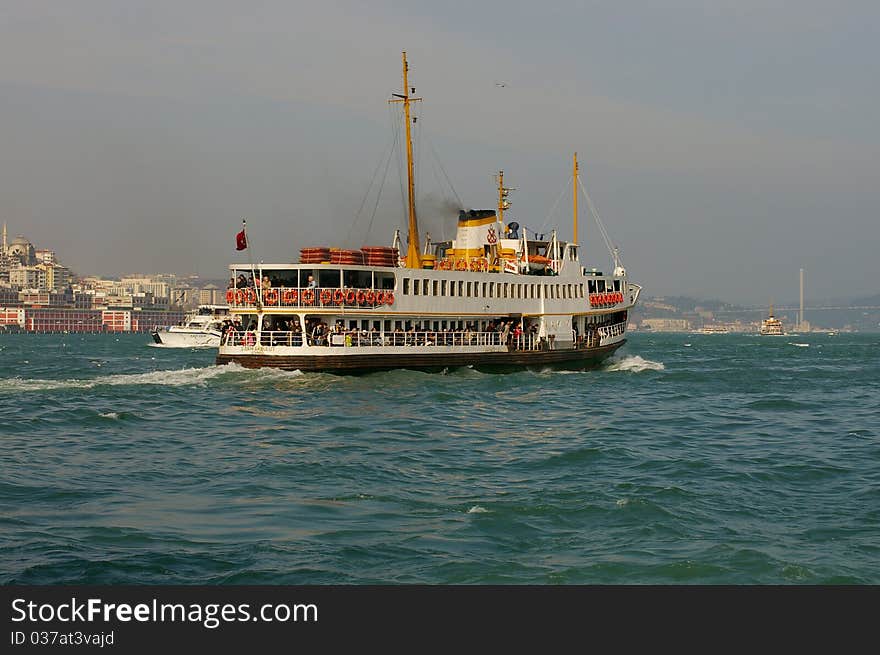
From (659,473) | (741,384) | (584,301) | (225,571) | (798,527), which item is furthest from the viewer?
(584,301)

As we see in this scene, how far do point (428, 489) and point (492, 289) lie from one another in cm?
3224

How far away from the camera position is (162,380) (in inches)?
1668

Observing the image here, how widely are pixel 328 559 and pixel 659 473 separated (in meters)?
9.35

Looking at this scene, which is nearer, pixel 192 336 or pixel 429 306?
pixel 429 306

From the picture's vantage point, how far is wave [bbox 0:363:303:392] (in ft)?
129

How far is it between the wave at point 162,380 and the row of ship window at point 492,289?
7.71m

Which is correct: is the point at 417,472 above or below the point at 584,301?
below

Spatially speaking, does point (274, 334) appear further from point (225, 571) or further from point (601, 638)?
point (601, 638)

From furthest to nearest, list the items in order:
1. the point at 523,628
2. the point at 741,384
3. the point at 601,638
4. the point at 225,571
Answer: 1. the point at 741,384
2. the point at 225,571
3. the point at 523,628
4. the point at 601,638

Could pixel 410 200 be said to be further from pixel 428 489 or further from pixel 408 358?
pixel 428 489

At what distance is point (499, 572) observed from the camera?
44.2 ft

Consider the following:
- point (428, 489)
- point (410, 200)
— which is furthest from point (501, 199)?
point (428, 489)

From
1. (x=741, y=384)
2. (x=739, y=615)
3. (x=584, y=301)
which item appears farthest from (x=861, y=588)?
(x=584, y=301)

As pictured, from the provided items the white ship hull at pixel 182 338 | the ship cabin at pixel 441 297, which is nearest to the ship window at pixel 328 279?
the ship cabin at pixel 441 297
